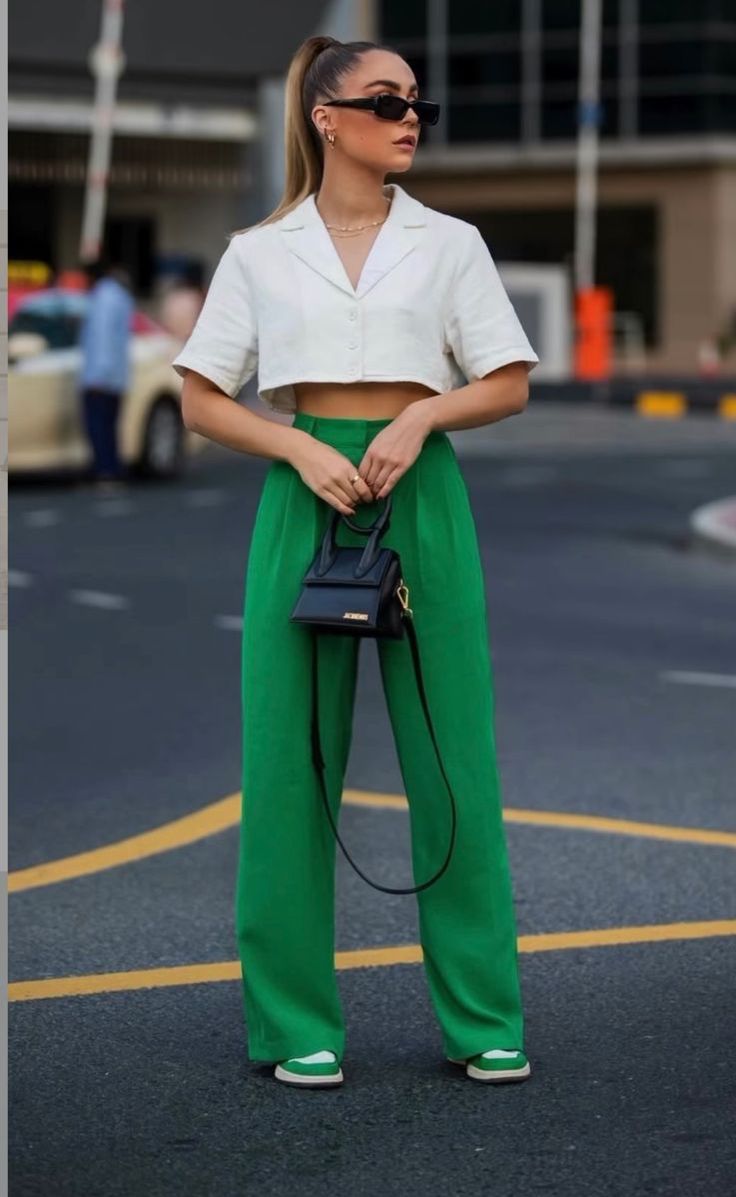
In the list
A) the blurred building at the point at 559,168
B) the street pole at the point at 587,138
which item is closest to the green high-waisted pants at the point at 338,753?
the blurred building at the point at 559,168

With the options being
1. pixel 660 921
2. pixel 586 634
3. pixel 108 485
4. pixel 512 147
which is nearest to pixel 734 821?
pixel 660 921

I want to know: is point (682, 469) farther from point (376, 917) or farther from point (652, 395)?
point (376, 917)

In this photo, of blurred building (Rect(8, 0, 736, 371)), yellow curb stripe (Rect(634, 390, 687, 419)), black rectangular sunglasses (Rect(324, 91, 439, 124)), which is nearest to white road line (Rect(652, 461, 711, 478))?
yellow curb stripe (Rect(634, 390, 687, 419))

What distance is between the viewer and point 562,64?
47.4 m

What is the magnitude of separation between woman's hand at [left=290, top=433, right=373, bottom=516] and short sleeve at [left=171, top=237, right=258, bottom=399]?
0.23 m

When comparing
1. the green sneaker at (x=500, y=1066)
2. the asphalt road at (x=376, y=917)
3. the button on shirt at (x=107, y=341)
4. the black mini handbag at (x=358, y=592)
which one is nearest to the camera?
the asphalt road at (x=376, y=917)

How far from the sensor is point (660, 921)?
18.9 feet

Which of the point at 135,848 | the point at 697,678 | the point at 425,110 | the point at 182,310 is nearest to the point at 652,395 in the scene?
the point at 182,310

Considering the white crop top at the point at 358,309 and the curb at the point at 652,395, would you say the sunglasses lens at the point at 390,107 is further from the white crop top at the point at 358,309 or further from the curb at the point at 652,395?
the curb at the point at 652,395

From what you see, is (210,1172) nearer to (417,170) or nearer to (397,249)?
(397,249)

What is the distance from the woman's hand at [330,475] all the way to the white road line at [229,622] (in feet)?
22.1

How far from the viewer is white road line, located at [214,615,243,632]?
438 inches

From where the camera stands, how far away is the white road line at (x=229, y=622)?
11125mm

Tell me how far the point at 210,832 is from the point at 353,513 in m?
2.73
